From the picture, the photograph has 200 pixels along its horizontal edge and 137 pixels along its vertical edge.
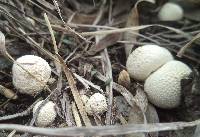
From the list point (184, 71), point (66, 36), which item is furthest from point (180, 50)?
point (66, 36)

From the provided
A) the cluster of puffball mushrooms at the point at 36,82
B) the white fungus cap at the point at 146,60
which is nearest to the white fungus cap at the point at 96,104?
the cluster of puffball mushrooms at the point at 36,82

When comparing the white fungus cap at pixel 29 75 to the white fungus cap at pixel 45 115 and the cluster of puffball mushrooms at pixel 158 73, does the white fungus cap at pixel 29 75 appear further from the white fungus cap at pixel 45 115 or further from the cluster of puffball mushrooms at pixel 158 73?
the cluster of puffball mushrooms at pixel 158 73

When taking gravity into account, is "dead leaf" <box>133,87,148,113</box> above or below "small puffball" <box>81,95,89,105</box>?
below

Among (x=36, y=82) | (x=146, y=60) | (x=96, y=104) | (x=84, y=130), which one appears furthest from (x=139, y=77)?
(x=84, y=130)

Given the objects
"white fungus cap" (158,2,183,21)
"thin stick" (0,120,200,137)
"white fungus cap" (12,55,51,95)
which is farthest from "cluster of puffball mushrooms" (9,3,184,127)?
"white fungus cap" (158,2,183,21)

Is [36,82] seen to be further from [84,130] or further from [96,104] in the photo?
[84,130]

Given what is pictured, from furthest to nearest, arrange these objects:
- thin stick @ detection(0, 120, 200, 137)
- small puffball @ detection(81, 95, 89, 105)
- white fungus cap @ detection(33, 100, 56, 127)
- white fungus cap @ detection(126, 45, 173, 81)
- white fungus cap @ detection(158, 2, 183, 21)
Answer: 1. white fungus cap @ detection(158, 2, 183, 21)
2. white fungus cap @ detection(126, 45, 173, 81)
3. small puffball @ detection(81, 95, 89, 105)
4. white fungus cap @ detection(33, 100, 56, 127)
5. thin stick @ detection(0, 120, 200, 137)

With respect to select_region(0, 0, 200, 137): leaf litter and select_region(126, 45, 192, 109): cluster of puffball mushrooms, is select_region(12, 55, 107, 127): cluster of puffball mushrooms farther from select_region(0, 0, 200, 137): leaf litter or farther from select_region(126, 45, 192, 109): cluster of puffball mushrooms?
select_region(126, 45, 192, 109): cluster of puffball mushrooms
